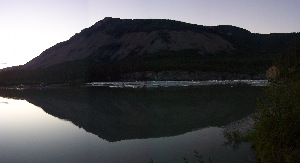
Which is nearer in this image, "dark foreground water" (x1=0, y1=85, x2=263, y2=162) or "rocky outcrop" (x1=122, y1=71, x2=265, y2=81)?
"dark foreground water" (x1=0, y1=85, x2=263, y2=162)

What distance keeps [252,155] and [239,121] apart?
14127mm

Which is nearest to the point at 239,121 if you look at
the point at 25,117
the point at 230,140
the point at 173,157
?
the point at 230,140

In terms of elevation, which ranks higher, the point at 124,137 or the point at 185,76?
the point at 185,76

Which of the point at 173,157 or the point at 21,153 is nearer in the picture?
the point at 173,157

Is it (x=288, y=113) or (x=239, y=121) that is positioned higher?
(x=288, y=113)

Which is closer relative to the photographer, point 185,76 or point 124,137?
point 124,137

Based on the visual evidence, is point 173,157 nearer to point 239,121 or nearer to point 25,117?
point 239,121

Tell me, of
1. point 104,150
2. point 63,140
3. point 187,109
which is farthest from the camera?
point 187,109

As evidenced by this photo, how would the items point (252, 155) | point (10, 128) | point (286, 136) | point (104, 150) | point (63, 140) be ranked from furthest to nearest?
point (10, 128) < point (63, 140) < point (104, 150) < point (252, 155) < point (286, 136)

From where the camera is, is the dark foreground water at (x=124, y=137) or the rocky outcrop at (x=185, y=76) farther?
the rocky outcrop at (x=185, y=76)

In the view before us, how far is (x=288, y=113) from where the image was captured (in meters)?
18.5

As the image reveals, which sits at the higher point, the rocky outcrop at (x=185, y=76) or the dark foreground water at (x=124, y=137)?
the rocky outcrop at (x=185, y=76)

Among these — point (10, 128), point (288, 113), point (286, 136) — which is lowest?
point (10, 128)

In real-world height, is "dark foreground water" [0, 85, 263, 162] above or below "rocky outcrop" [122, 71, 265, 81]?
below
